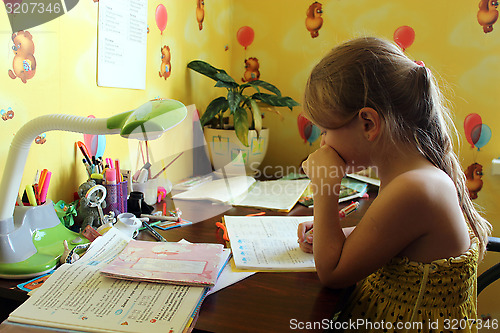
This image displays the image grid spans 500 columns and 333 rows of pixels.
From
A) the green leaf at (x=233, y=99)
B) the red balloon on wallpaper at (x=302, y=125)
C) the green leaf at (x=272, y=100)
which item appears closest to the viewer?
the green leaf at (x=233, y=99)

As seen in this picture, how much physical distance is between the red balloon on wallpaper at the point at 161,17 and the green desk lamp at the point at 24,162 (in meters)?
0.71

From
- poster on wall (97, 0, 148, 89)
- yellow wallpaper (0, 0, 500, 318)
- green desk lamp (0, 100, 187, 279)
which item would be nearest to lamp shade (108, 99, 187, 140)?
green desk lamp (0, 100, 187, 279)

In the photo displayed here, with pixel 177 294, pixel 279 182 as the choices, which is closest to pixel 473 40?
pixel 279 182

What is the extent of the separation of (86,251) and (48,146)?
33 centimetres

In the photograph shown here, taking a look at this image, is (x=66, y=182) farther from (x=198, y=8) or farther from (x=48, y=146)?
(x=198, y=8)

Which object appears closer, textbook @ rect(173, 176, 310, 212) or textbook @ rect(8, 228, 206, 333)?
textbook @ rect(8, 228, 206, 333)

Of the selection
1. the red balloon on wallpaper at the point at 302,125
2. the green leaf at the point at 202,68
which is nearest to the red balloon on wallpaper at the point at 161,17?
the green leaf at the point at 202,68

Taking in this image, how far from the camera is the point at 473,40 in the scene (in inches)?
62.9

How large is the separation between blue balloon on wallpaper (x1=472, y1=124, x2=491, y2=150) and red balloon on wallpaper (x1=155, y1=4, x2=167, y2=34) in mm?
1299

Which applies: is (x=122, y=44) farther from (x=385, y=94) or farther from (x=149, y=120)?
(x=385, y=94)

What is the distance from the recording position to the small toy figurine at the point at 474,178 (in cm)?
166

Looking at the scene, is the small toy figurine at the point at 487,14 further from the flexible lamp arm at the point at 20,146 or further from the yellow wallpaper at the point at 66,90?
the flexible lamp arm at the point at 20,146

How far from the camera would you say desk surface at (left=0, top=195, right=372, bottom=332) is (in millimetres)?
589

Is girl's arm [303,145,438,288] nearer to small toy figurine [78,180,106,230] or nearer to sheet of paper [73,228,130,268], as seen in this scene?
sheet of paper [73,228,130,268]
